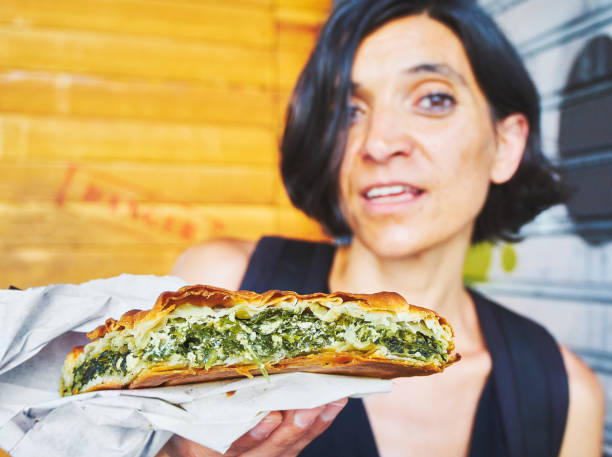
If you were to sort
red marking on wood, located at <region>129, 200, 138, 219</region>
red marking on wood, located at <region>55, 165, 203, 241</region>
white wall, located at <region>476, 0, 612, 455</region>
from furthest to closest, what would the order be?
red marking on wood, located at <region>129, 200, 138, 219</region>, red marking on wood, located at <region>55, 165, 203, 241</region>, white wall, located at <region>476, 0, 612, 455</region>

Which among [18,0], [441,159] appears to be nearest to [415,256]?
[441,159]

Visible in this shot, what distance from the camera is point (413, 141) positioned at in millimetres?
1794

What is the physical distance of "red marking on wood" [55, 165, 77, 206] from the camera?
358 centimetres

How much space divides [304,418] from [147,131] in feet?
10.1

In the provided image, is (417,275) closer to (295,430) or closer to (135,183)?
(295,430)

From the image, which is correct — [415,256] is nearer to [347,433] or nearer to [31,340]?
[347,433]

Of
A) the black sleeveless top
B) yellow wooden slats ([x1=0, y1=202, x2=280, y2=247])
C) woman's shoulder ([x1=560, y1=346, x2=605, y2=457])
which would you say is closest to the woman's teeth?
the black sleeveless top

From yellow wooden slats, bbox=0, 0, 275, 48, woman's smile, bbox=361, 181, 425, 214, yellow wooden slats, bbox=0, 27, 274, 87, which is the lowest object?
woman's smile, bbox=361, 181, 425, 214

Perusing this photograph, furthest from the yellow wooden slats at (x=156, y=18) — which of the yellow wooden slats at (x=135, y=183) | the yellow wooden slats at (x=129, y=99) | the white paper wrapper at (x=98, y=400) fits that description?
the white paper wrapper at (x=98, y=400)

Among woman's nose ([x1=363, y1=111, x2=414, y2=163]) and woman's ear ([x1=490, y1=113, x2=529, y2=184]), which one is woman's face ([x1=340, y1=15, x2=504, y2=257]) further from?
woman's ear ([x1=490, y1=113, x2=529, y2=184])

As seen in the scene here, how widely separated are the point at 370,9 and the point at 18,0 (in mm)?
2656

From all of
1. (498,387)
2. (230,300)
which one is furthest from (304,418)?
(498,387)

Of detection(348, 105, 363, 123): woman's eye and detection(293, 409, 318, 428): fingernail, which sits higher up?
detection(348, 105, 363, 123): woman's eye

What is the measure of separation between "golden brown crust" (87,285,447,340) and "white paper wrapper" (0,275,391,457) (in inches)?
5.9
